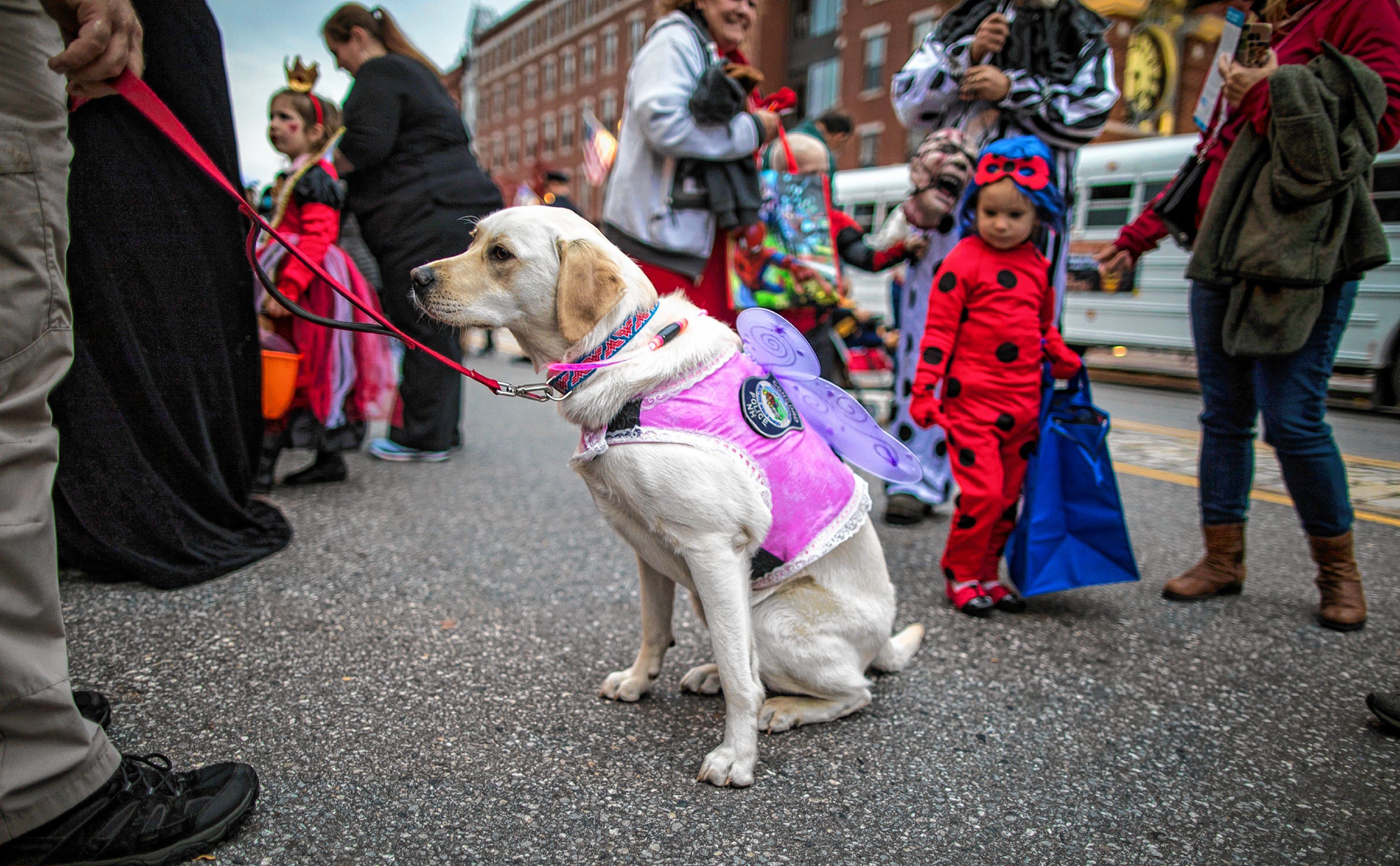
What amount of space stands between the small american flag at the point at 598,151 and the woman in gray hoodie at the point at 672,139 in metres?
3.85

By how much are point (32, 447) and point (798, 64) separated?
30603 millimetres

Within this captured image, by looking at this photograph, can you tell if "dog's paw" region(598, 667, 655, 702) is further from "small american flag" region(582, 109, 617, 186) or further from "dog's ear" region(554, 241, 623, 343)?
"small american flag" region(582, 109, 617, 186)

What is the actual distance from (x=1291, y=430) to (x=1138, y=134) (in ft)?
57.7

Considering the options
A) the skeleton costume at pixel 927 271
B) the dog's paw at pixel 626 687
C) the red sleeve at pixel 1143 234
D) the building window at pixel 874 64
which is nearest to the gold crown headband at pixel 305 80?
the skeleton costume at pixel 927 271

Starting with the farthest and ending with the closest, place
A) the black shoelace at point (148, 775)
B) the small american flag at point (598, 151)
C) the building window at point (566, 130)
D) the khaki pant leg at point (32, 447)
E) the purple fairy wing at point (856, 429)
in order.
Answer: the building window at point (566, 130)
the small american flag at point (598, 151)
the purple fairy wing at point (856, 429)
the black shoelace at point (148, 775)
the khaki pant leg at point (32, 447)

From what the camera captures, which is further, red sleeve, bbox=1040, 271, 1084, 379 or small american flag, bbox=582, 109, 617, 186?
small american flag, bbox=582, 109, 617, 186

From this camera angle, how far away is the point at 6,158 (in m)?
1.30

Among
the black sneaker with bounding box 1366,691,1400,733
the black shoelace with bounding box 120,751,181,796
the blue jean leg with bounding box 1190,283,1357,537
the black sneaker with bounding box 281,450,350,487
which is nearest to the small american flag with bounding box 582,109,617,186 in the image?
the black sneaker with bounding box 281,450,350,487

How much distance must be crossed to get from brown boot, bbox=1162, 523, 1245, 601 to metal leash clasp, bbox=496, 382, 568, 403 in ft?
8.13

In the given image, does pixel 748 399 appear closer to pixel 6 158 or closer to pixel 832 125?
pixel 6 158

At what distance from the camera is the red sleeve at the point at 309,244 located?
3762 mm

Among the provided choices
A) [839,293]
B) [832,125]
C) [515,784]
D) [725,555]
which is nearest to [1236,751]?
[725,555]

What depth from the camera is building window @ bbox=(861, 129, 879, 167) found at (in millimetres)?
25312

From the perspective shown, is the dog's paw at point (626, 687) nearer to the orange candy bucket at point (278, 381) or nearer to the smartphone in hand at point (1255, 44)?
the orange candy bucket at point (278, 381)
